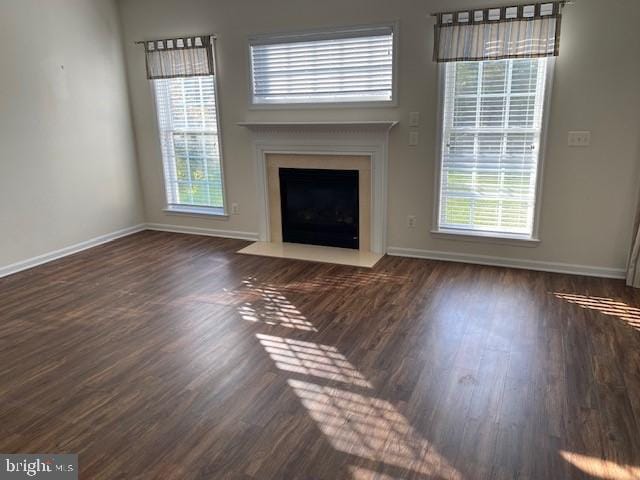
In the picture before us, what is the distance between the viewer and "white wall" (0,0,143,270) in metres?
4.35

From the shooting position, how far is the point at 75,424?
2.30 meters

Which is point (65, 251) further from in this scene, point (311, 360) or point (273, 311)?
point (311, 360)

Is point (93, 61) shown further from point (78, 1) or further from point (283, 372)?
point (283, 372)

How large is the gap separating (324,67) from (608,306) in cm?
320

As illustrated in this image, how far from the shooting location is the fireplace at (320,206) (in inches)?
191

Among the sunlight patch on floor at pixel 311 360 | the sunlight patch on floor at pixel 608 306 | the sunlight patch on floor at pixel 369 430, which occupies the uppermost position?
the sunlight patch on floor at pixel 608 306

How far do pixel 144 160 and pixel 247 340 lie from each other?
3544 millimetres

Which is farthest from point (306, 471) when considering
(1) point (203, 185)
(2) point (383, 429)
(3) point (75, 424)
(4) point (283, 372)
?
(1) point (203, 185)

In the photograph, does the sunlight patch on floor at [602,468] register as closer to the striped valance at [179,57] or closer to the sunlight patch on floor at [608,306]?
the sunlight patch on floor at [608,306]

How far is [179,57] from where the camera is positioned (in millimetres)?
5113

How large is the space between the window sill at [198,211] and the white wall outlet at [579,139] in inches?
139

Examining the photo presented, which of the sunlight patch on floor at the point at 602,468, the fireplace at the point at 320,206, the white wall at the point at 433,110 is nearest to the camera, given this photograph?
the sunlight patch on floor at the point at 602,468

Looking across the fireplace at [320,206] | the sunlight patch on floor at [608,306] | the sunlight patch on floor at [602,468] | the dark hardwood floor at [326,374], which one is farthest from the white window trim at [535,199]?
the sunlight patch on floor at [602,468]

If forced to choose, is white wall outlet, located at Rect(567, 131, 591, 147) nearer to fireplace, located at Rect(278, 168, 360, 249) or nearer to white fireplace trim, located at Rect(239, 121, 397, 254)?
white fireplace trim, located at Rect(239, 121, 397, 254)
